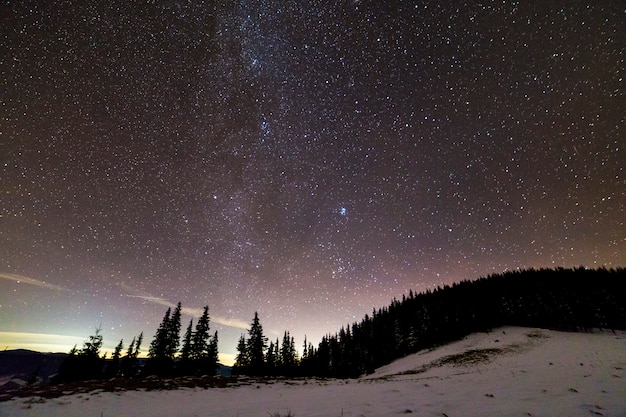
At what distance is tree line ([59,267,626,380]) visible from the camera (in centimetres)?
4306

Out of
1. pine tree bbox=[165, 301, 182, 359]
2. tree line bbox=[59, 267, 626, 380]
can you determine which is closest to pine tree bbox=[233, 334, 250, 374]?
tree line bbox=[59, 267, 626, 380]

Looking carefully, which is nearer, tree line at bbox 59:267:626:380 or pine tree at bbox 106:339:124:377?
tree line at bbox 59:267:626:380

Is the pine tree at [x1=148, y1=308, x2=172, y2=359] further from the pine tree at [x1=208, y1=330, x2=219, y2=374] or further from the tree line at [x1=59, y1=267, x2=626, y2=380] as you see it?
the pine tree at [x1=208, y1=330, x2=219, y2=374]

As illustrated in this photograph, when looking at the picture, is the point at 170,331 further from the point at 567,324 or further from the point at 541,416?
the point at 567,324

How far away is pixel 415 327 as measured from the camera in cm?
6462

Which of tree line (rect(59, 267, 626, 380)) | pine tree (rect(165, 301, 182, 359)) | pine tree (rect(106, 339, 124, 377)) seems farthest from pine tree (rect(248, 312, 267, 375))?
pine tree (rect(106, 339, 124, 377))

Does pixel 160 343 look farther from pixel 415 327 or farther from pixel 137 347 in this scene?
pixel 415 327

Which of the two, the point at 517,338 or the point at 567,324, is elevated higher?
the point at 567,324

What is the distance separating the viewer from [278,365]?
63.1 meters

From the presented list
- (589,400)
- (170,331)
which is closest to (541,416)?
(589,400)

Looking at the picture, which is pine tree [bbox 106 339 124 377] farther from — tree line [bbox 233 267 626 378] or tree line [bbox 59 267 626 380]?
tree line [bbox 233 267 626 378]

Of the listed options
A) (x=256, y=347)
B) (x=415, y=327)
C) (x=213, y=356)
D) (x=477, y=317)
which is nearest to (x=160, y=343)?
(x=213, y=356)

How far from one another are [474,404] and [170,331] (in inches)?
1799

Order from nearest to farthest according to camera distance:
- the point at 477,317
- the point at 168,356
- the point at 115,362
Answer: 1. the point at 168,356
2. the point at 115,362
3. the point at 477,317
